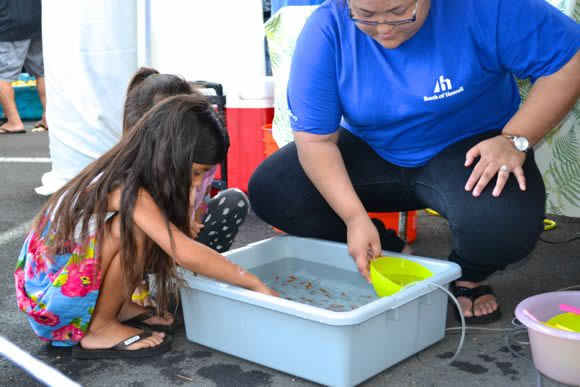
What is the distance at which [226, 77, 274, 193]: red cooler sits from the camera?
2.62 meters

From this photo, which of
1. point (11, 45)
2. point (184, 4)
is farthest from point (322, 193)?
point (11, 45)

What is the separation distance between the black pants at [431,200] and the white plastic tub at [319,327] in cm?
11

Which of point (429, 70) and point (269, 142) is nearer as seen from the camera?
point (429, 70)

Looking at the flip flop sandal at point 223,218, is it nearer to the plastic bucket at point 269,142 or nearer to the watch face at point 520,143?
the plastic bucket at point 269,142

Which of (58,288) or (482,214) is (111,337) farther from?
(482,214)

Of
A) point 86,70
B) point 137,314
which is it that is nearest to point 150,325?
point 137,314

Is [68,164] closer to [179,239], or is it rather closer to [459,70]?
[179,239]

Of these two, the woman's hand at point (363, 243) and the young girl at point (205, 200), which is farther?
the young girl at point (205, 200)

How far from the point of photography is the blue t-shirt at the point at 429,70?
1.58 meters

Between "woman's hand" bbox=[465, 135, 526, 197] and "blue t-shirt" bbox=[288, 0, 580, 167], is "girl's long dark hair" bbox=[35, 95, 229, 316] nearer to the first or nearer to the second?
"blue t-shirt" bbox=[288, 0, 580, 167]

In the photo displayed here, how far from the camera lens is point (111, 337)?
5.29 feet

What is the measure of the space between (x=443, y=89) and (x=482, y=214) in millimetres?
273

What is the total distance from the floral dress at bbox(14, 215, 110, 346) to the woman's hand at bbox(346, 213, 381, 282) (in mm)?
523

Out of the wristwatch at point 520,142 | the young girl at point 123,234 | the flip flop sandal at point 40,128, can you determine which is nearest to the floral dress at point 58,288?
the young girl at point 123,234
